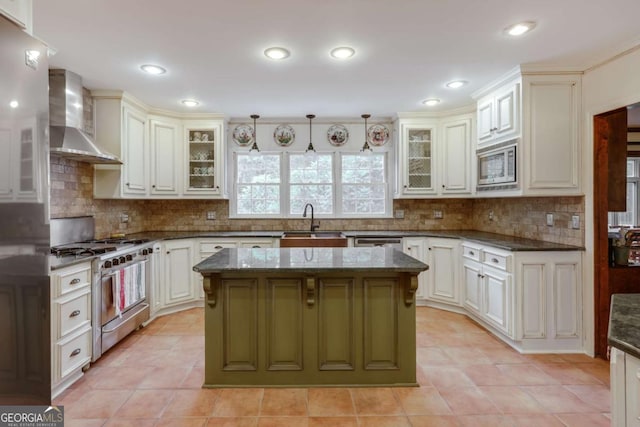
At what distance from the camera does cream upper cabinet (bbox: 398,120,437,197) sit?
4574 mm

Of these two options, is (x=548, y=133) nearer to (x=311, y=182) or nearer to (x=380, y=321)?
(x=380, y=321)

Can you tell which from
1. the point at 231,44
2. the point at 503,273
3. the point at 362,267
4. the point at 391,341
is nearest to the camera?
the point at 362,267

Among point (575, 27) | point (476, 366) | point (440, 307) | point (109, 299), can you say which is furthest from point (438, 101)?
point (109, 299)

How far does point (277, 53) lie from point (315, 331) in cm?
215

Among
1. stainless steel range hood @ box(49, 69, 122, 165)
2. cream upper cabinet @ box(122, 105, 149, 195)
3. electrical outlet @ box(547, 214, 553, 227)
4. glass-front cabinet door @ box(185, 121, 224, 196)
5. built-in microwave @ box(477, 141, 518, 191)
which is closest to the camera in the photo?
stainless steel range hood @ box(49, 69, 122, 165)

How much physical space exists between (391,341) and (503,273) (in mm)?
1429

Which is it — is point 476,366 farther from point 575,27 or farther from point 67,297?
point 67,297

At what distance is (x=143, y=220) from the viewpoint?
15.8 feet

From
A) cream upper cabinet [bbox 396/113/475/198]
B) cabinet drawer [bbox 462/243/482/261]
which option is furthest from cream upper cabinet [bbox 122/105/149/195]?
cabinet drawer [bbox 462/243/482/261]

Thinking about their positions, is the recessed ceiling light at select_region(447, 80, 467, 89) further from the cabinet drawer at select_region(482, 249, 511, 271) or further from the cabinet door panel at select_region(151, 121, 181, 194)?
the cabinet door panel at select_region(151, 121, 181, 194)

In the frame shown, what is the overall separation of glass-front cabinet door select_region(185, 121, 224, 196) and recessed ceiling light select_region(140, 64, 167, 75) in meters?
1.44

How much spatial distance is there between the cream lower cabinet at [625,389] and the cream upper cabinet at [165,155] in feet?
14.6

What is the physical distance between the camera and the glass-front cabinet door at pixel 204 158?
15.0 ft

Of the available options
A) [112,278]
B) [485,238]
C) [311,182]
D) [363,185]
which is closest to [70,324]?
[112,278]
